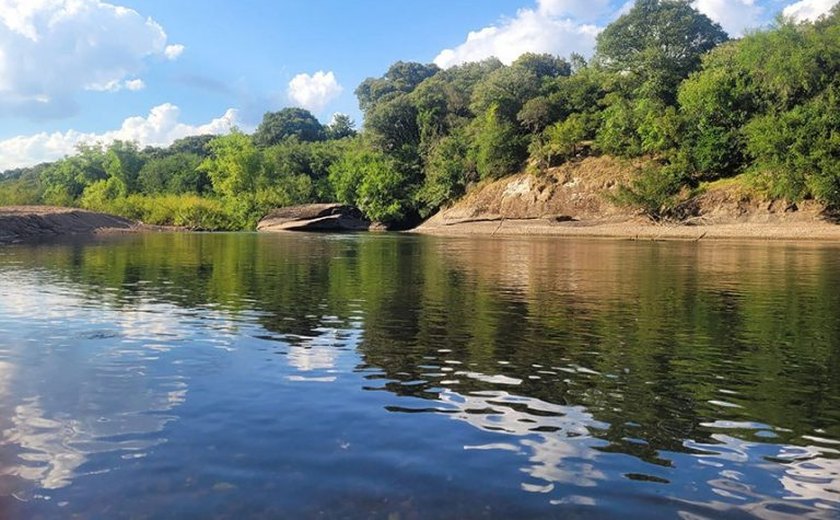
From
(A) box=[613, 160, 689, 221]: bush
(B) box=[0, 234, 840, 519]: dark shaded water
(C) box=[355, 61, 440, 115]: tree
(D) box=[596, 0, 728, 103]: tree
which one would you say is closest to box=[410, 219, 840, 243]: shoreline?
(A) box=[613, 160, 689, 221]: bush

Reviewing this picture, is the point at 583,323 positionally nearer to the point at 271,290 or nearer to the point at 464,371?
the point at 464,371

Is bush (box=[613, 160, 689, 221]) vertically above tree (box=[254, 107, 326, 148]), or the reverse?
tree (box=[254, 107, 326, 148])

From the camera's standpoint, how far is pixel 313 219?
86500 mm

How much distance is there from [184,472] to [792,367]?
868 centimetres

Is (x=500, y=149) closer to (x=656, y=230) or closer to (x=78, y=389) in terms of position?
(x=656, y=230)

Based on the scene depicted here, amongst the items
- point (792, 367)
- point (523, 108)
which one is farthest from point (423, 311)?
point (523, 108)

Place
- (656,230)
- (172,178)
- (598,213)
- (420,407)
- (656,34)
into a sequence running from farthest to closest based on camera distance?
(172,178), (656,34), (598,213), (656,230), (420,407)

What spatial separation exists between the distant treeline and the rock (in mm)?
4946

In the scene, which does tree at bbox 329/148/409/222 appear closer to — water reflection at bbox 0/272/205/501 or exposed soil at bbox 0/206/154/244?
exposed soil at bbox 0/206/154/244

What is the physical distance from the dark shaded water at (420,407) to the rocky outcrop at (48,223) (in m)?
39.7

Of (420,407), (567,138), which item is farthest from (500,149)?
(420,407)

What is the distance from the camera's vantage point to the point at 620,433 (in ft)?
22.5

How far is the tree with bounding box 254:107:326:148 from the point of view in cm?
15712

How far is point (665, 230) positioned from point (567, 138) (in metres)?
22.8
